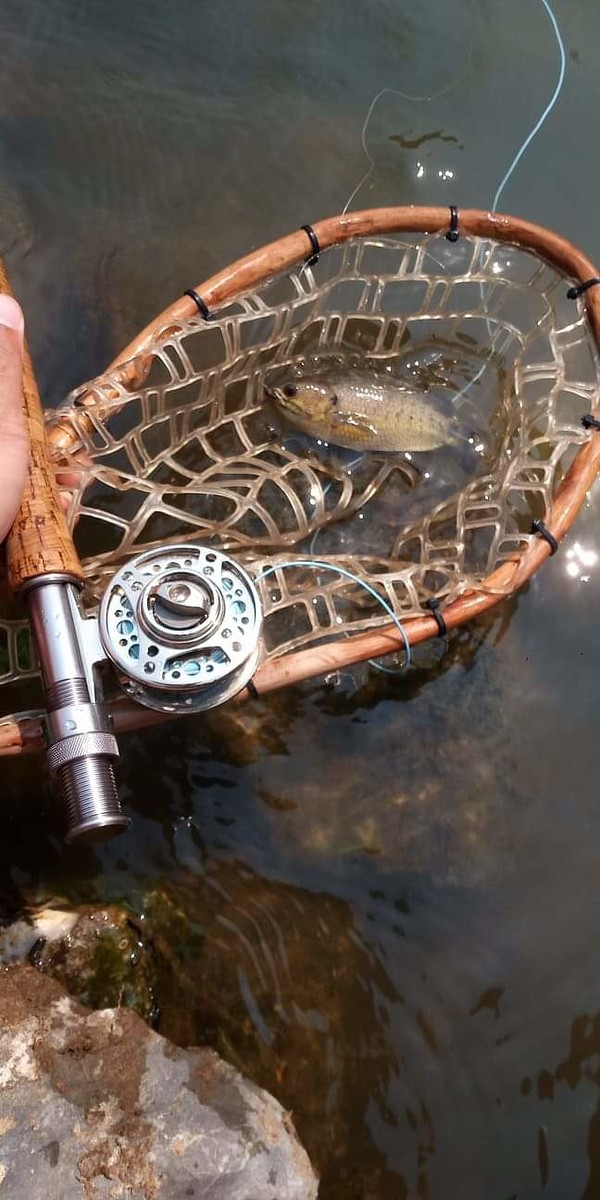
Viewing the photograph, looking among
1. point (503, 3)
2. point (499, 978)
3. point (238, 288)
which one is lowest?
point (499, 978)

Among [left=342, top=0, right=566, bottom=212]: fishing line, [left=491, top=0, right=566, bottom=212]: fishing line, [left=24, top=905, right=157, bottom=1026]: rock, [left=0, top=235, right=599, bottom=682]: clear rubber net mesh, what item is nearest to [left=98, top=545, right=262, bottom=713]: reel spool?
[left=0, top=235, right=599, bottom=682]: clear rubber net mesh

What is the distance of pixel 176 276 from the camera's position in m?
4.50

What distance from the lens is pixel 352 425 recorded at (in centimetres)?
360

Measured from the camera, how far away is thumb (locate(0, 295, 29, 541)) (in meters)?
2.36

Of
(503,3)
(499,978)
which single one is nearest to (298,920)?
(499,978)

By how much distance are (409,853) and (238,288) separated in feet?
7.33

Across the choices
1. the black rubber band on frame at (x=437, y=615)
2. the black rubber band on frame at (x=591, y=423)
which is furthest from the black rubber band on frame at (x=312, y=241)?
the black rubber band on frame at (x=437, y=615)

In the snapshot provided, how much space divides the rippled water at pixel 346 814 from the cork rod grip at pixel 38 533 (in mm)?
1215

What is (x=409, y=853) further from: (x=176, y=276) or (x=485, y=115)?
(x=485, y=115)

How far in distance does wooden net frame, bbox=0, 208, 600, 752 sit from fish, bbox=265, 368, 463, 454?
0.61 feet

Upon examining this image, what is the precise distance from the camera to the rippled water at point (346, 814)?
3094 mm

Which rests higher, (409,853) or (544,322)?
(544,322)

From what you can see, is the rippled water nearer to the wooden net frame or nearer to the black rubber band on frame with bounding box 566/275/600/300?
the wooden net frame

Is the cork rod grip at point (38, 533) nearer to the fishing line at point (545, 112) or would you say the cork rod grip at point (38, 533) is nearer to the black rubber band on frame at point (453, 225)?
→ the black rubber band on frame at point (453, 225)
